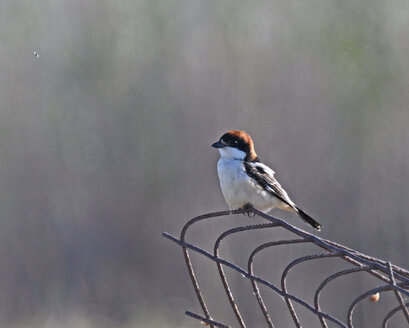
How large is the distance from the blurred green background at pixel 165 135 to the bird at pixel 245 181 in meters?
1.52

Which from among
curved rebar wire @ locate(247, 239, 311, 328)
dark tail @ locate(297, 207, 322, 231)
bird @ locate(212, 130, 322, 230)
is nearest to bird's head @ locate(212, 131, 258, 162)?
bird @ locate(212, 130, 322, 230)

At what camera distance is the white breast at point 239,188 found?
3457 millimetres

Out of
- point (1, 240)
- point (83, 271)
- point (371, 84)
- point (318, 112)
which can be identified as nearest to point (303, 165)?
point (318, 112)

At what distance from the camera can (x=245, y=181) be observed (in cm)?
348

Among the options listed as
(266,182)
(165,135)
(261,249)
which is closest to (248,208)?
(266,182)

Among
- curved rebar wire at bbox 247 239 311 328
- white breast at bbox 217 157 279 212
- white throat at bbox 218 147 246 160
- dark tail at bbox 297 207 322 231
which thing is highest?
white throat at bbox 218 147 246 160

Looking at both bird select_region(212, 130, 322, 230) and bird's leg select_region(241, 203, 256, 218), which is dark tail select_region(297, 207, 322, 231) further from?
bird's leg select_region(241, 203, 256, 218)

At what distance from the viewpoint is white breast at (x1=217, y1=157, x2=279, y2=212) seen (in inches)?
136

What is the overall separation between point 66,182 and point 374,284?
224cm

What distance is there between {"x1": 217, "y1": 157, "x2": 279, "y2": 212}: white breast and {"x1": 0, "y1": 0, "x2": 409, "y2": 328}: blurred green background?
1.56 m

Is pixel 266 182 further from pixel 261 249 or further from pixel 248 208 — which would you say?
pixel 261 249

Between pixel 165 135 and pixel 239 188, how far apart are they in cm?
234

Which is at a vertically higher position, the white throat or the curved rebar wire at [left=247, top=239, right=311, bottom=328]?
the white throat

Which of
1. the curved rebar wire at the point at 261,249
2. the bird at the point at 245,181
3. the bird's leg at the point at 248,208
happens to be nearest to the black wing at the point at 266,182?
the bird at the point at 245,181
